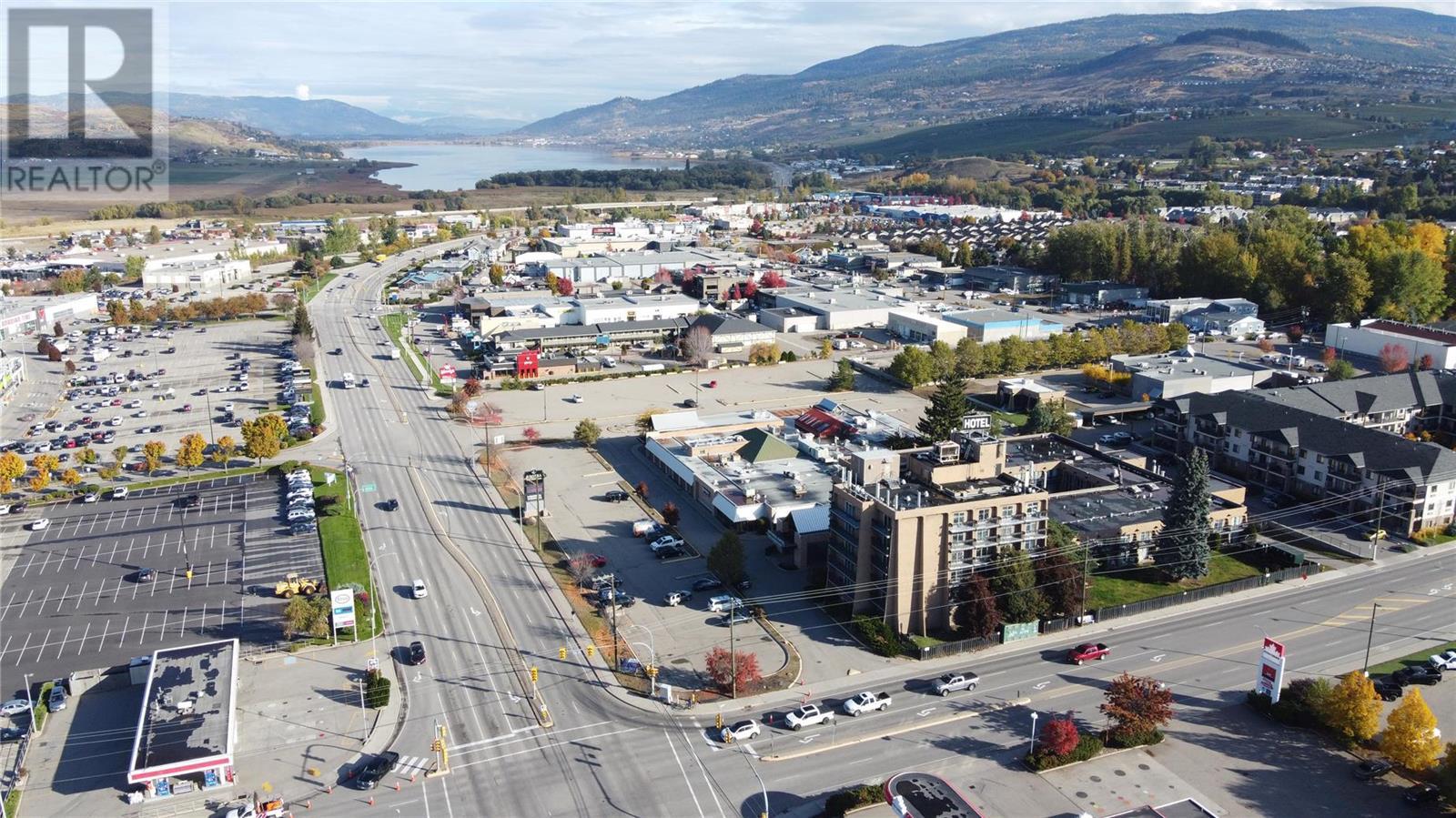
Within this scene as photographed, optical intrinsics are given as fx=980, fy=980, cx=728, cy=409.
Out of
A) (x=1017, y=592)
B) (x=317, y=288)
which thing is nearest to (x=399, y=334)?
(x=317, y=288)

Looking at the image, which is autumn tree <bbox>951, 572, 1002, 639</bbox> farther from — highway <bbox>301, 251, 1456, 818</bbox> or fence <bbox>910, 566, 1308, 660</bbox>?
highway <bbox>301, 251, 1456, 818</bbox>

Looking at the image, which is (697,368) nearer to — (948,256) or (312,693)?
(312,693)

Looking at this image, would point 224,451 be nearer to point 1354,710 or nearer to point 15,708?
point 15,708

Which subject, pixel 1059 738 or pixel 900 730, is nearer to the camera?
pixel 1059 738

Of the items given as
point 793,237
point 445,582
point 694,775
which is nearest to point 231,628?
point 445,582

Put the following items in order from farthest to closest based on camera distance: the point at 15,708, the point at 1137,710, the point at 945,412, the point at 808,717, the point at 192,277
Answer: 1. the point at 192,277
2. the point at 945,412
3. the point at 15,708
4. the point at 808,717
5. the point at 1137,710

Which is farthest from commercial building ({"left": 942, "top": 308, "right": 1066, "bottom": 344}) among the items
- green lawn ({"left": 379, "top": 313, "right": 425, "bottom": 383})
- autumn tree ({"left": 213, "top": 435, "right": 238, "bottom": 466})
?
autumn tree ({"left": 213, "top": 435, "right": 238, "bottom": 466})

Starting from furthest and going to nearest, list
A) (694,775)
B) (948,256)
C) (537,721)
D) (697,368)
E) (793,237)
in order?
1. (793,237)
2. (948,256)
3. (697,368)
4. (537,721)
5. (694,775)

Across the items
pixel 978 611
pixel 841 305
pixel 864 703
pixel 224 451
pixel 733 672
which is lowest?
pixel 864 703
